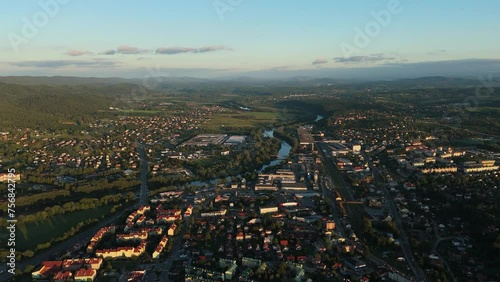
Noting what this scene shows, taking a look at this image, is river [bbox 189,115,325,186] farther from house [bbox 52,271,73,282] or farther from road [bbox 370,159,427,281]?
house [bbox 52,271,73,282]

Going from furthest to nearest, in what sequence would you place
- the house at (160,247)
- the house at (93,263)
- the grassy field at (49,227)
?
the grassy field at (49,227)
the house at (160,247)
the house at (93,263)

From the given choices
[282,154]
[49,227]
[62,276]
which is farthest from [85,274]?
[282,154]

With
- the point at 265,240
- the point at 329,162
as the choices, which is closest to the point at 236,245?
the point at 265,240

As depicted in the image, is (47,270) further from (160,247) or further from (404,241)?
(404,241)

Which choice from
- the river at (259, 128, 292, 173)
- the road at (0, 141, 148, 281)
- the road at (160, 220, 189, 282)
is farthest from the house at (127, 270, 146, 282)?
the river at (259, 128, 292, 173)

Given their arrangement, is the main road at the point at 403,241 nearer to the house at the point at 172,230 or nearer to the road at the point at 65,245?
the house at the point at 172,230

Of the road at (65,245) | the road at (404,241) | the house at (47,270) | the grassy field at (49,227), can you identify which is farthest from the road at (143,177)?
the road at (404,241)
